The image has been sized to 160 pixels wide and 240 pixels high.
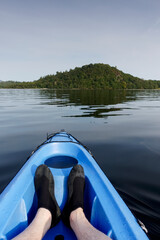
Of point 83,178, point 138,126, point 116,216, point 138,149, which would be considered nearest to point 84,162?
point 83,178

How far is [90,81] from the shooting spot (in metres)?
150

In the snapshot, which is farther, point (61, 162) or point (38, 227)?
point (61, 162)

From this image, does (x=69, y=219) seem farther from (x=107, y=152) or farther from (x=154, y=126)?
(x=154, y=126)

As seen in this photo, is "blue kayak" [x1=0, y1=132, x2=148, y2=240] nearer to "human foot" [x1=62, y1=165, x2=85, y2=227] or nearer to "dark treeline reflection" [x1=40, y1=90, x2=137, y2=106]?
"human foot" [x1=62, y1=165, x2=85, y2=227]

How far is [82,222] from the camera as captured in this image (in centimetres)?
183

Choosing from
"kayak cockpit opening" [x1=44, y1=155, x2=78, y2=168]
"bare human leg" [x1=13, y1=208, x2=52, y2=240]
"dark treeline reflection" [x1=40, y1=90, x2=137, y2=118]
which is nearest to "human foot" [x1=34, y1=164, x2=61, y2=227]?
"bare human leg" [x1=13, y1=208, x2=52, y2=240]

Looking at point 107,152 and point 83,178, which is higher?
point 83,178

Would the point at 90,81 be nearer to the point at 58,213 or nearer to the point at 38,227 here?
the point at 58,213

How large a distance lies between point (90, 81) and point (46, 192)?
154 metres

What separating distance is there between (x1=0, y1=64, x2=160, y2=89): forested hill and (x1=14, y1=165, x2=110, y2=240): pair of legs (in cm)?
13534

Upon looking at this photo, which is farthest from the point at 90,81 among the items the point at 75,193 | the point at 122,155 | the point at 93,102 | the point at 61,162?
the point at 75,193

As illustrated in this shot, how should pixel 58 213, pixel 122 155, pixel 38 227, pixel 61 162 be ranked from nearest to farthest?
pixel 38 227, pixel 58 213, pixel 61 162, pixel 122 155

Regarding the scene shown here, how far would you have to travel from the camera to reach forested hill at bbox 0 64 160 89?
141500 millimetres

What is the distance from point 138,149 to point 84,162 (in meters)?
2.80
